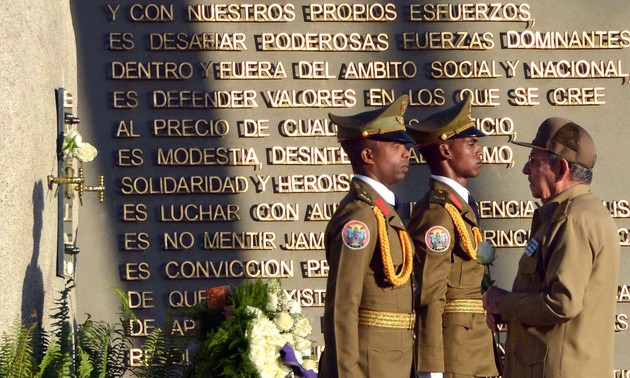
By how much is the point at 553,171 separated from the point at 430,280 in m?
1.23

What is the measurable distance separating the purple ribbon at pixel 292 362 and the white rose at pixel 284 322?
121 mm

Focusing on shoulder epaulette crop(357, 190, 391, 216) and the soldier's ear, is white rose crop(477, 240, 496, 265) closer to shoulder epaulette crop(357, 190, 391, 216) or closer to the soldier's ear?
shoulder epaulette crop(357, 190, 391, 216)

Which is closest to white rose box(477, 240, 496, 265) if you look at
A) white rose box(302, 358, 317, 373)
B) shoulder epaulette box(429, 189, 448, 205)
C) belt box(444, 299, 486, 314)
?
belt box(444, 299, 486, 314)

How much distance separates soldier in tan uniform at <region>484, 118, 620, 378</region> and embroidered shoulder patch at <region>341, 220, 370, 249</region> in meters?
0.65

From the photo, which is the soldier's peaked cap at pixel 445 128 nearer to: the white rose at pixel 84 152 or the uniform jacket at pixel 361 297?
the uniform jacket at pixel 361 297

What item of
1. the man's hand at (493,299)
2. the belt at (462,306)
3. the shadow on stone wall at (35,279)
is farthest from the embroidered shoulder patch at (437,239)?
the shadow on stone wall at (35,279)

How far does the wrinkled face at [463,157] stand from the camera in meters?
6.93

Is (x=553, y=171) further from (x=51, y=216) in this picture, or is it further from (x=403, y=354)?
(x=51, y=216)

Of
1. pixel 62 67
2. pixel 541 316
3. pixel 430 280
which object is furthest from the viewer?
pixel 62 67

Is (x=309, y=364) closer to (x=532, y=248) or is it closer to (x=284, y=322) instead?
(x=284, y=322)

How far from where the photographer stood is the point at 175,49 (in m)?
8.37

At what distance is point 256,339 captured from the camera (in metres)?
6.22

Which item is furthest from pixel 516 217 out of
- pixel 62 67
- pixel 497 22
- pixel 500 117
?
pixel 62 67

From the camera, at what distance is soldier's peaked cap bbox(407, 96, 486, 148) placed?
6957mm
